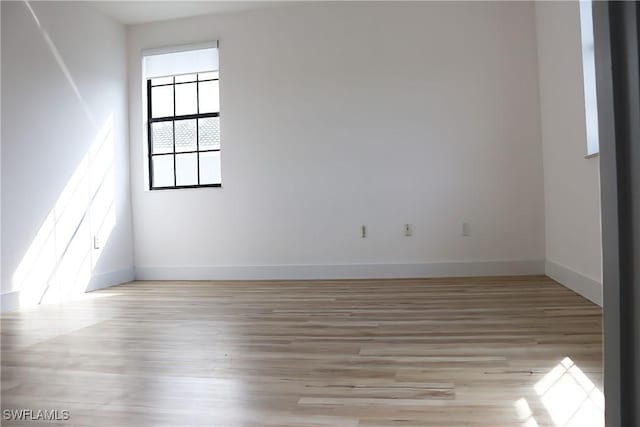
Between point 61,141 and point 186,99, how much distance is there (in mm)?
1550

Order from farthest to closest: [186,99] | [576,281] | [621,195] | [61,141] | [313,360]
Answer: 1. [186,99]
2. [61,141]
3. [576,281]
4. [313,360]
5. [621,195]

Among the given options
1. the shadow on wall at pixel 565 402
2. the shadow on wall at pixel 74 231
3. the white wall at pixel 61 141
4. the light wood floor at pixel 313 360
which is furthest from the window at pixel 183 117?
the shadow on wall at pixel 565 402

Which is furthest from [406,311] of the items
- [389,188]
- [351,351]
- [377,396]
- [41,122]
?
[41,122]

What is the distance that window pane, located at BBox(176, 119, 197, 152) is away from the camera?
5730 millimetres

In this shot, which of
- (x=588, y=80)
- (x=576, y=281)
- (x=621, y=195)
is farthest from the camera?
(x=576, y=281)

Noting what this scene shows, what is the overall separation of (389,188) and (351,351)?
296 cm

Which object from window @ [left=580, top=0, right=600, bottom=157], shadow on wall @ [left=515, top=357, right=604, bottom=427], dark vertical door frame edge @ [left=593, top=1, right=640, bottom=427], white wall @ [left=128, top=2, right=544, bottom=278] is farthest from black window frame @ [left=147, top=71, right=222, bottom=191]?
dark vertical door frame edge @ [left=593, top=1, right=640, bottom=427]

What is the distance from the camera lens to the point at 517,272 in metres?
4.93

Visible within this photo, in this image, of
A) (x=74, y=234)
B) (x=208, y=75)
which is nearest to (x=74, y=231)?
(x=74, y=234)

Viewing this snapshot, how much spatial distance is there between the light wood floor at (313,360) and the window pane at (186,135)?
230 cm

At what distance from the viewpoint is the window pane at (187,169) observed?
5.72 meters

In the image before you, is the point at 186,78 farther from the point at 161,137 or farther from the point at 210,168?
the point at 210,168

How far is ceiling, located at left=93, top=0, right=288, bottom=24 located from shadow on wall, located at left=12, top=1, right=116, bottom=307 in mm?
973

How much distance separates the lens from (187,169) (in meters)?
5.75
